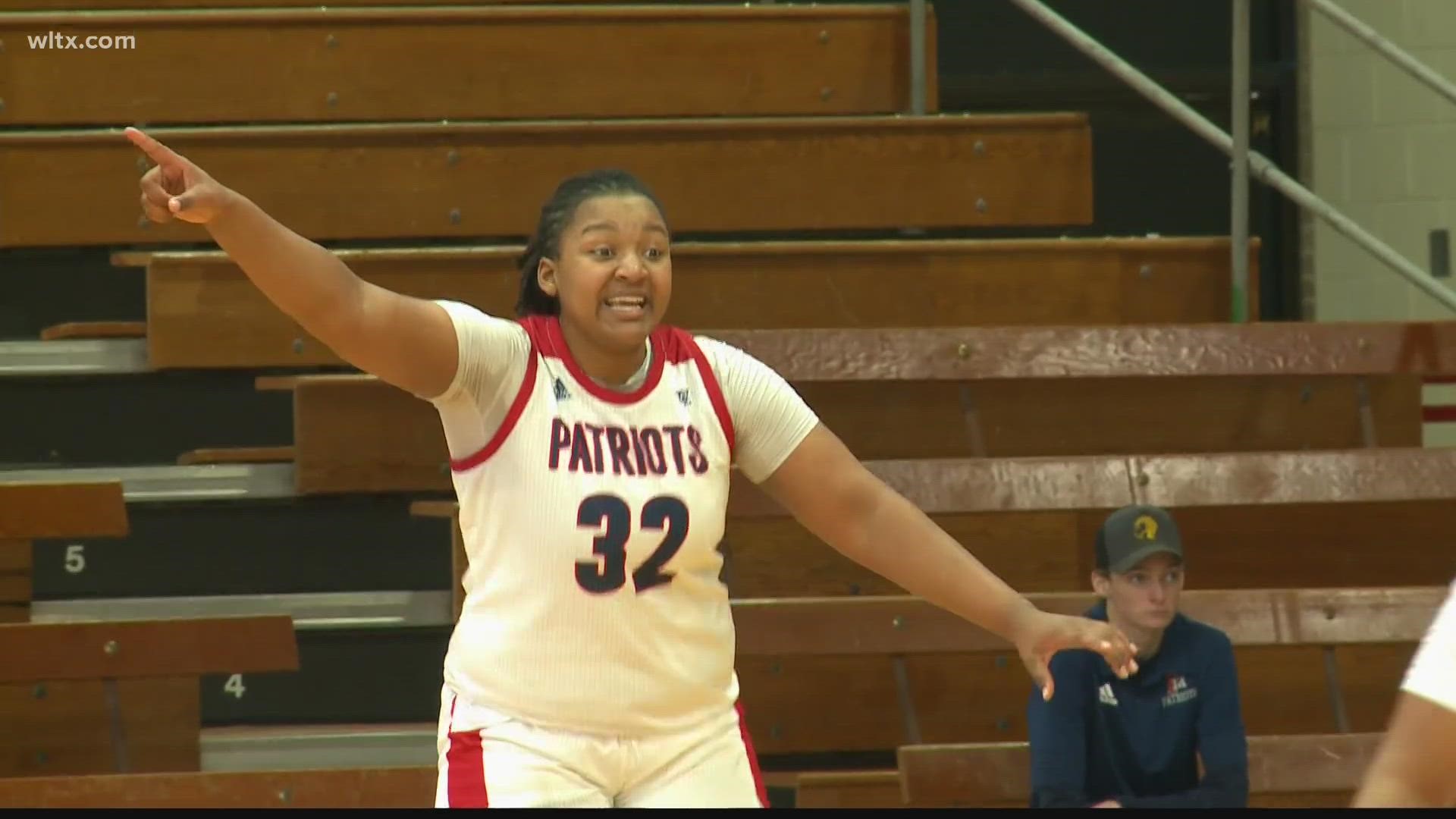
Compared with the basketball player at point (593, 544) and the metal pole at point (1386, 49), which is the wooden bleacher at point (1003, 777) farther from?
the metal pole at point (1386, 49)

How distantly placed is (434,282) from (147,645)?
1268 millimetres

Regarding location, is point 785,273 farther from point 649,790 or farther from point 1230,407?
point 649,790

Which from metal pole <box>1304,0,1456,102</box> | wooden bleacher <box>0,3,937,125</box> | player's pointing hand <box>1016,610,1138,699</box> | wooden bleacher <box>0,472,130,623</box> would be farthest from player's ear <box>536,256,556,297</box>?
metal pole <box>1304,0,1456,102</box>

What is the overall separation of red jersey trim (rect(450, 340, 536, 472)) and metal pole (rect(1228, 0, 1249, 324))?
3007 mm

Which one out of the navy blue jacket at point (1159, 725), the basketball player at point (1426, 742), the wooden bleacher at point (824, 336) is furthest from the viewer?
the wooden bleacher at point (824, 336)

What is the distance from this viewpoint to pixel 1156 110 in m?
7.42

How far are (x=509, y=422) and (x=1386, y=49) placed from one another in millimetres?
3680

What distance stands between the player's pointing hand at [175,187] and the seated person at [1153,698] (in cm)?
212

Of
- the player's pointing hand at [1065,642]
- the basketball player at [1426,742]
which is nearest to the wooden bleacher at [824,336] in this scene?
the player's pointing hand at [1065,642]

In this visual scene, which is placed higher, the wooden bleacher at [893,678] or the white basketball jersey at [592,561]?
the white basketball jersey at [592,561]

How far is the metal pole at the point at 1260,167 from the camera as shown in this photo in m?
5.31

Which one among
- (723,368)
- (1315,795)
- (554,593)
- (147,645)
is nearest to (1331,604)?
(1315,795)

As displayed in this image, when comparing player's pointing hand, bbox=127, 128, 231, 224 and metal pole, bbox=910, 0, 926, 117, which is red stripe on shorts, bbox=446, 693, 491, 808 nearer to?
player's pointing hand, bbox=127, 128, 231, 224
